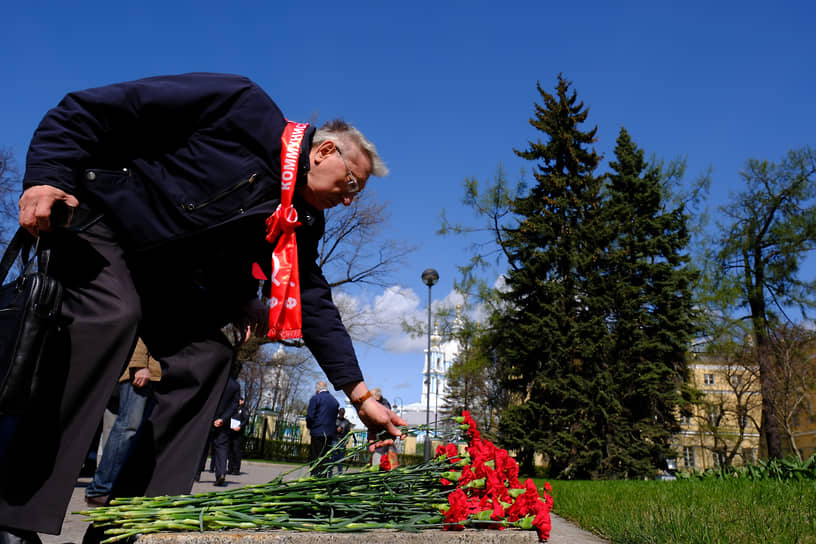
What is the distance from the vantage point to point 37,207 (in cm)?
174

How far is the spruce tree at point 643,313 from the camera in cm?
2350

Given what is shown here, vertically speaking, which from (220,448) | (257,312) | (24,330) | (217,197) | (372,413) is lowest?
(220,448)

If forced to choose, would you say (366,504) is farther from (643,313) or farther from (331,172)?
(643,313)

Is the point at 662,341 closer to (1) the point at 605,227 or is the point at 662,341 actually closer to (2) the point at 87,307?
(1) the point at 605,227

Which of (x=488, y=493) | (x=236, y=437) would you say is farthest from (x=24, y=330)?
(x=236, y=437)

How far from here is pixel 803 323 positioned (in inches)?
1054

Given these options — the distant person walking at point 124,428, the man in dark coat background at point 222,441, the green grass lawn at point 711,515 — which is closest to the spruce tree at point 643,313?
the man in dark coat background at point 222,441

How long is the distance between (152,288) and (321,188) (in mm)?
733

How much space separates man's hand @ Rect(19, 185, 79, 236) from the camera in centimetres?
174

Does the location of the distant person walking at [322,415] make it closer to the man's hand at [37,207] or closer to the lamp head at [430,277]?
the man's hand at [37,207]

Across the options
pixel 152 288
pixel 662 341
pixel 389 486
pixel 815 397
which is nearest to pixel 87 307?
pixel 152 288

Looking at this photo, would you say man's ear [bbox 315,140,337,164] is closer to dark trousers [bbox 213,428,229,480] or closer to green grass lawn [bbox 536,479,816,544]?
green grass lawn [bbox 536,479,816,544]

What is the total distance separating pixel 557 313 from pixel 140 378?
2205 centimetres

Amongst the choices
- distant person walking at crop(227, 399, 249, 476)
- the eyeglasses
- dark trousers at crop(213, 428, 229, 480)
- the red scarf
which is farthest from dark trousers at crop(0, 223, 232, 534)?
distant person walking at crop(227, 399, 249, 476)
